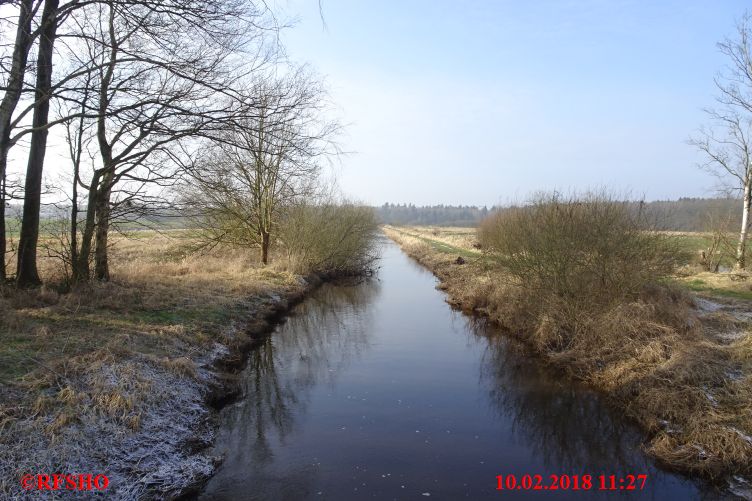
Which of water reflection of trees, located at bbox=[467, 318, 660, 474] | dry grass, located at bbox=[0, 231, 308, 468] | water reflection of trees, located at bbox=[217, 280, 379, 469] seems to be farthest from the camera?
water reflection of trees, located at bbox=[217, 280, 379, 469]

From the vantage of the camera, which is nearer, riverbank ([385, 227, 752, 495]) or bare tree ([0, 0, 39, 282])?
riverbank ([385, 227, 752, 495])

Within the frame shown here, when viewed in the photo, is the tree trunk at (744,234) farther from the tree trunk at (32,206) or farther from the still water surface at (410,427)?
the tree trunk at (32,206)

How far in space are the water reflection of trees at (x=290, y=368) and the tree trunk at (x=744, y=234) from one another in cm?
1583

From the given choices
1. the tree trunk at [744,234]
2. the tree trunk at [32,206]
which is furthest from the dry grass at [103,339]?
the tree trunk at [744,234]

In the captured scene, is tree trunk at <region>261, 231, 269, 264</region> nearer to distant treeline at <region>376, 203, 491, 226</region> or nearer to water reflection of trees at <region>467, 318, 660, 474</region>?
water reflection of trees at <region>467, 318, 660, 474</region>

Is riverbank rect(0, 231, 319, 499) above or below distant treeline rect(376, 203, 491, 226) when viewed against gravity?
below

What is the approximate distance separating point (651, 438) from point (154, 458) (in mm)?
6995

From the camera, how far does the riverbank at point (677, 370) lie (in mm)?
6145

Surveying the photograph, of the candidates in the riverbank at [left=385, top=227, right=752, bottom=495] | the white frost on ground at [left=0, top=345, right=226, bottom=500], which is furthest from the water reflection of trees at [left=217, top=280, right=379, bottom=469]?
the riverbank at [left=385, top=227, right=752, bottom=495]

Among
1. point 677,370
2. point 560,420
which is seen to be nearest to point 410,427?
point 560,420

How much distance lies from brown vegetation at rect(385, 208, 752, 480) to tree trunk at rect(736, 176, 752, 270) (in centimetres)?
741

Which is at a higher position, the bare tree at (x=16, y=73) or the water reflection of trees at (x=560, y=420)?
the bare tree at (x=16, y=73)

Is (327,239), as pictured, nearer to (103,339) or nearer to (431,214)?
(103,339)

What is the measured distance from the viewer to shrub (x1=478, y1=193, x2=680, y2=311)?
10406mm
